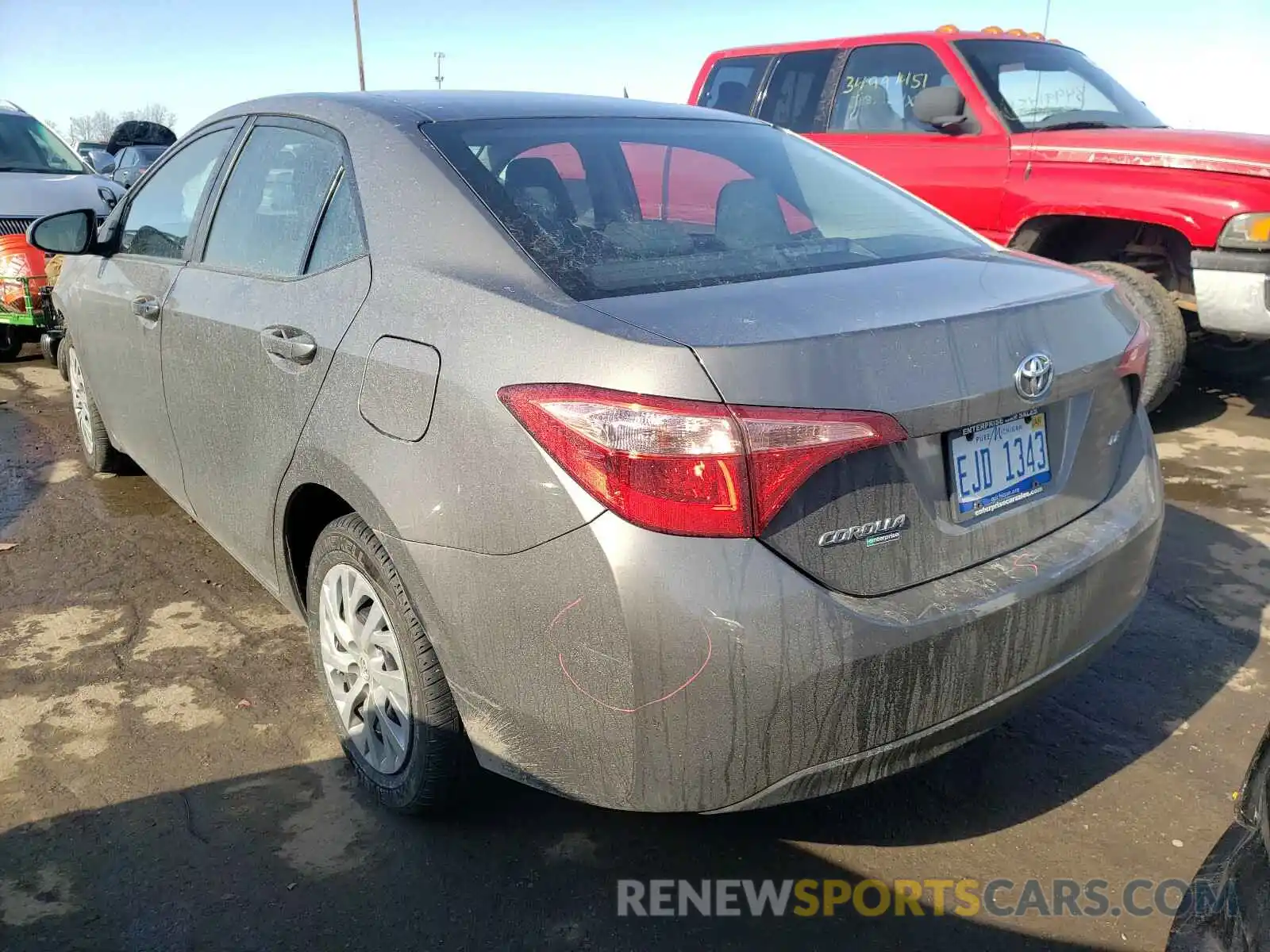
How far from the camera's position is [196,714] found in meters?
2.98

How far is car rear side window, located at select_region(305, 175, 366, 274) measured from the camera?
97.7 inches

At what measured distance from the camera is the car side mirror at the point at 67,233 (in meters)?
3.87

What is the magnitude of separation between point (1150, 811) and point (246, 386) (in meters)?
2.54

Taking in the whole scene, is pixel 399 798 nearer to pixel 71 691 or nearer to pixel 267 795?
pixel 267 795

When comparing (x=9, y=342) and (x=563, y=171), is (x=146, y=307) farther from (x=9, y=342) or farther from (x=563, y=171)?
(x=9, y=342)

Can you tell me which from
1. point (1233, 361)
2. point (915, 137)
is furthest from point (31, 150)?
point (1233, 361)

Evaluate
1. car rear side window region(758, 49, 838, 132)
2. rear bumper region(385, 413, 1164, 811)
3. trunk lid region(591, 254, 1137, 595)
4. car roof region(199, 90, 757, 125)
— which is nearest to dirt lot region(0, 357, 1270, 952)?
rear bumper region(385, 413, 1164, 811)

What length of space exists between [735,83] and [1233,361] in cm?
379

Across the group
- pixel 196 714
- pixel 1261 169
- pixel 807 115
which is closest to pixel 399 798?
pixel 196 714

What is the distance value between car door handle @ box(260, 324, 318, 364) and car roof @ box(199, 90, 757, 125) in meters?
0.59

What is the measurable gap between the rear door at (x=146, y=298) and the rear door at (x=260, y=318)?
0.15 m

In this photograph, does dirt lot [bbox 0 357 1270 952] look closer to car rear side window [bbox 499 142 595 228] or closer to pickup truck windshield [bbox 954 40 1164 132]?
car rear side window [bbox 499 142 595 228]

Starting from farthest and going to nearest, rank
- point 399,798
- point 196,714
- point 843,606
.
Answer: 1. point 196,714
2. point 399,798
3. point 843,606

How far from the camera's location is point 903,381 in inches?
74.1
